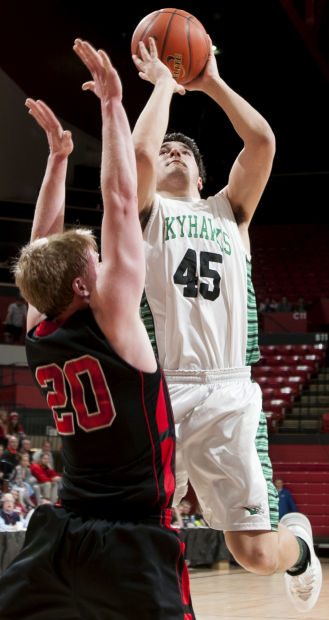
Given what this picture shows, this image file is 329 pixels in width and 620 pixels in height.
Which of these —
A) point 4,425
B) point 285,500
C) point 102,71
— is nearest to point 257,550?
point 102,71

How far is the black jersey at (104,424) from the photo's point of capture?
8.12 feet

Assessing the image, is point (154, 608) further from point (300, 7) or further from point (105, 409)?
point (300, 7)

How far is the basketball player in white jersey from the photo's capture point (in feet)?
11.7

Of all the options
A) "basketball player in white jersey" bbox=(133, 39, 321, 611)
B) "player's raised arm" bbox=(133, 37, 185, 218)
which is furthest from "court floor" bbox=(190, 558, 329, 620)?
"player's raised arm" bbox=(133, 37, 185, 218)

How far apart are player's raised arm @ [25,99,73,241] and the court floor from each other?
5286mm

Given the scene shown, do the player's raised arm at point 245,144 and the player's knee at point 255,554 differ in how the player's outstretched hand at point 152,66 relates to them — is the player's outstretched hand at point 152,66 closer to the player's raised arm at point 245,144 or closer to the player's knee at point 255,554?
the player's raised arm at point 245,144

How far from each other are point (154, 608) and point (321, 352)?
1713 centimetres

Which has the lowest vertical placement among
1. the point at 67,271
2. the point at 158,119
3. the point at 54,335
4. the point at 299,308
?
the point at 54,335

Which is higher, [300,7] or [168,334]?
[300,7]

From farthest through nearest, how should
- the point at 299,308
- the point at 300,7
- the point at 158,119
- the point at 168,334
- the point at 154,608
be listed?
the point at 299,308
the point at 300,7
the point at 168,334
the point at 158,119
the point at 154,608

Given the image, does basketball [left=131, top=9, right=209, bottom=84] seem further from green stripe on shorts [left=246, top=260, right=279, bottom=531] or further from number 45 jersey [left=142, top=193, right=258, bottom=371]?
green stripe on shorts [left=246, top=260, right=279, bottom=531]

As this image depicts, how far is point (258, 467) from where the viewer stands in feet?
12.0

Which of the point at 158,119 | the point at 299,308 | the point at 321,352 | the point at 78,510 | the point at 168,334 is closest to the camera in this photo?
the point at 78,510

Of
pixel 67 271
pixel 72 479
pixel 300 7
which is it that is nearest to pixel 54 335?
pixel 67 271
